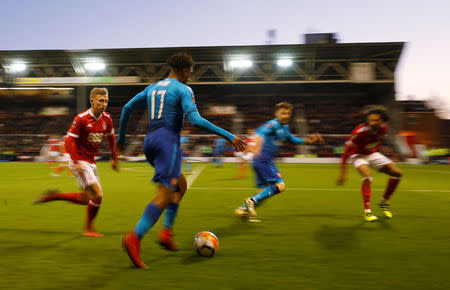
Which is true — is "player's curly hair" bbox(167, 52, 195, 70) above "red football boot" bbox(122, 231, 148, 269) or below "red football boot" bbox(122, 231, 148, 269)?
above

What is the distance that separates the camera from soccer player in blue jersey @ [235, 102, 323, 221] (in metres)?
5.61

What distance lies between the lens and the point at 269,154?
18.8 feet

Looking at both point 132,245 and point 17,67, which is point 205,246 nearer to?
point 132,245

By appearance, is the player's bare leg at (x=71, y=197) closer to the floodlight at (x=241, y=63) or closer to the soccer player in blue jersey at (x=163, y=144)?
the soccer player in blue jersey at (x=163, y=144)

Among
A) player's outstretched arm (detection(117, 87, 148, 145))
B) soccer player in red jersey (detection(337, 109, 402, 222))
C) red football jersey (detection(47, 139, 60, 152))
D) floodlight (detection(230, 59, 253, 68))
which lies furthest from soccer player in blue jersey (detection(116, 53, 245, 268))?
floodlight (detection(230, 59, 253, 68))

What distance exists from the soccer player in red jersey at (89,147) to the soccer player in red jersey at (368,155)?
3899mm

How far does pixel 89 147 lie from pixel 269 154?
2857 mm

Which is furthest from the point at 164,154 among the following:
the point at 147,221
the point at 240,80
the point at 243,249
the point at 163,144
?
the point at 240,80

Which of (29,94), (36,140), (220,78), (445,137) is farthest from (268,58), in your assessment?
(29,94)

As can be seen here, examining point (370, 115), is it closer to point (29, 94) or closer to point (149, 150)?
point (149, 150)

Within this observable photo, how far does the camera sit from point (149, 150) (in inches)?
130

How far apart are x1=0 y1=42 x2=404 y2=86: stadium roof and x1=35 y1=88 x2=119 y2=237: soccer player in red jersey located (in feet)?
82.8

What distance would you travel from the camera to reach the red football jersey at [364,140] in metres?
5.68

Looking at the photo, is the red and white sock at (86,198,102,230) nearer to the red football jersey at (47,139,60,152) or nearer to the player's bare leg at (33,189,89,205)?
the player's bare leg at (33,189,89,205)
